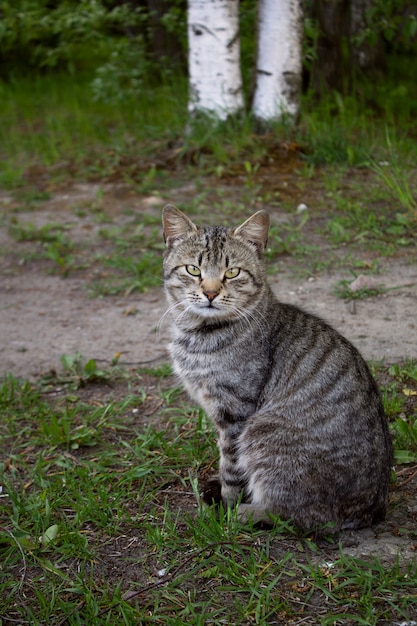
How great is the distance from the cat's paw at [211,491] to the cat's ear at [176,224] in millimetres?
1199

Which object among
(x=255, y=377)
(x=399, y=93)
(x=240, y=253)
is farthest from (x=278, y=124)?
(x=255, y=377)

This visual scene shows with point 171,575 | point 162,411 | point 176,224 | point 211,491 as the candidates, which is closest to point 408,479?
point 211,491

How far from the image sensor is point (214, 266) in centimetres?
347

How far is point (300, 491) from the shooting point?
303 centimetres

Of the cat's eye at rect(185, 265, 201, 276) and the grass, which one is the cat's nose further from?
the grass

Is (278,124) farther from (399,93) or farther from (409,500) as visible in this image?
(409,500)

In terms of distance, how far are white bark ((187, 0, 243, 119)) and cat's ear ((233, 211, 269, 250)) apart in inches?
159

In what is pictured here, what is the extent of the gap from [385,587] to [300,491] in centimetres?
51

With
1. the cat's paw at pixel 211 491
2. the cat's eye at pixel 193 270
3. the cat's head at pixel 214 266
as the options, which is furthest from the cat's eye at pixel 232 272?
the cat's paw at pixel 211 491

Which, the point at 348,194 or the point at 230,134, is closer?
the point at 348,194

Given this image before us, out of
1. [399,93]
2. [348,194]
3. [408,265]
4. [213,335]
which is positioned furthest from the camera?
[399,93]

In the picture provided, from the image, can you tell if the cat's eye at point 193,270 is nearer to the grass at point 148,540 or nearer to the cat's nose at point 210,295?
the cat's nose at point 210,295

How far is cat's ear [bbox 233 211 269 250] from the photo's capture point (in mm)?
3582

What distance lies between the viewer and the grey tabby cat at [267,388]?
9.97 feet
